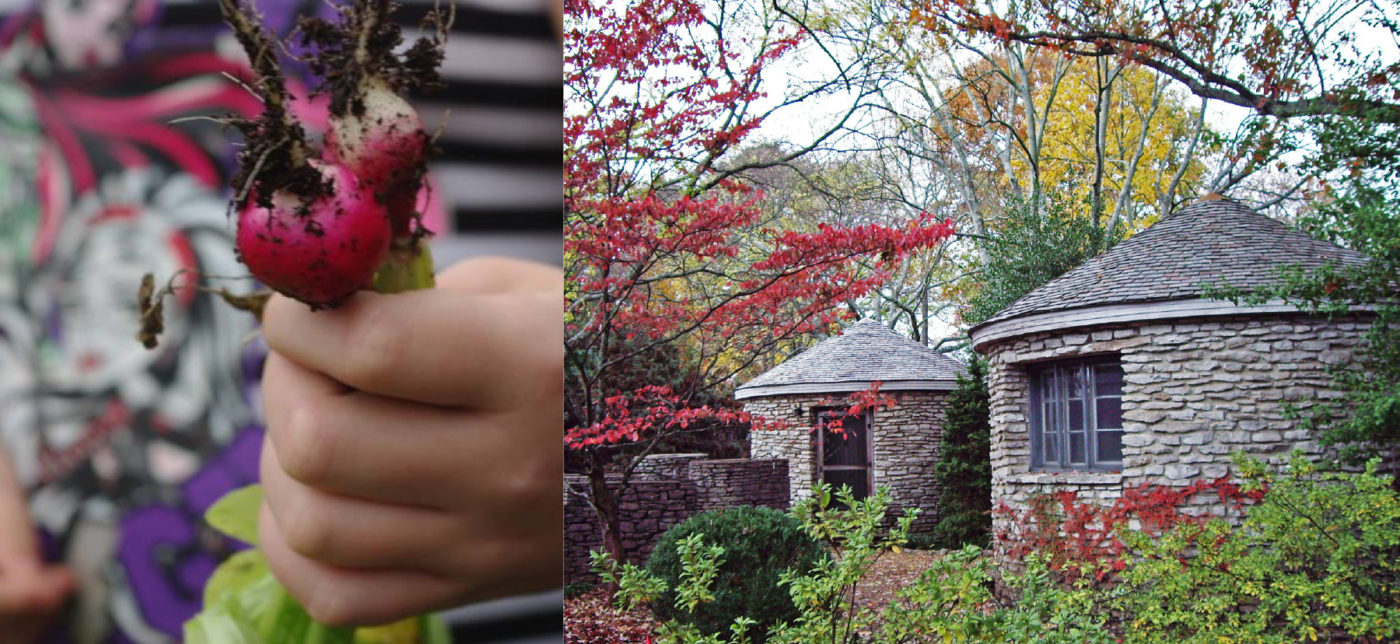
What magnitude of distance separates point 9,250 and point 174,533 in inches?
21.3

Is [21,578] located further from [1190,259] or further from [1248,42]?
[1248,42]

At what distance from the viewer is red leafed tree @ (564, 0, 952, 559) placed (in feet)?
11.8

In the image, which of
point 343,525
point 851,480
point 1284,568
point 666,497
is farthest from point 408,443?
point 1284,568

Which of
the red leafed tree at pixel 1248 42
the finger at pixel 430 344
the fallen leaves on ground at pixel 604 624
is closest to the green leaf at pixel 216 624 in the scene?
the finger at pixel 430 344

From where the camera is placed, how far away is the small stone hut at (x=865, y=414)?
3428mm

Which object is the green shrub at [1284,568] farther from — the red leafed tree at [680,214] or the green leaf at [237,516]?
the green leaf at [237,516]

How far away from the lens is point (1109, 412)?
3.25 m

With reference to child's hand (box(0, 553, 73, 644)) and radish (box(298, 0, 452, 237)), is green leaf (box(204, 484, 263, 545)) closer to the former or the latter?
child's hand (box(0, 553, 73, 644))

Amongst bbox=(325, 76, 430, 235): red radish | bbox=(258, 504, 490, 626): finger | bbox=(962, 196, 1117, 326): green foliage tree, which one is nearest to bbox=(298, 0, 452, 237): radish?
bbox=(325, 76, 430, 235): red radish

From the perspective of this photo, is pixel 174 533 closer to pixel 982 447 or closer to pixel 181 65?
pixel 181 65

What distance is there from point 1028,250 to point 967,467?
0.72 m

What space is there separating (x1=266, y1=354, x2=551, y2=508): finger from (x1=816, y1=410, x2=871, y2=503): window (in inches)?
74.7

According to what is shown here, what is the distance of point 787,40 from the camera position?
3.66 metres

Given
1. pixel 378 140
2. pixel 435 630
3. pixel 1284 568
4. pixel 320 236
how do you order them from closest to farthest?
pixel 320 236, pixel 378 140, pixel 435 630, pixel 1284 568
